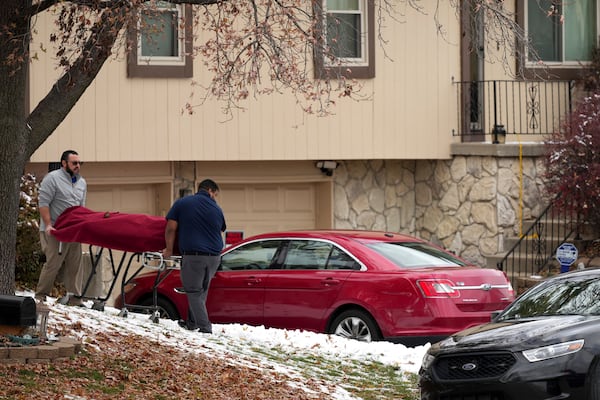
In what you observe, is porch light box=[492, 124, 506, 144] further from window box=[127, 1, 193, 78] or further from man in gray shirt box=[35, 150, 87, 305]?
man in gray shirt box=[35, 150, 87, 305]

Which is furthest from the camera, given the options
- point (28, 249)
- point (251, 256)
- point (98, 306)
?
point (28, 249)

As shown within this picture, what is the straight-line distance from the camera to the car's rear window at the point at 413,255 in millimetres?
14805

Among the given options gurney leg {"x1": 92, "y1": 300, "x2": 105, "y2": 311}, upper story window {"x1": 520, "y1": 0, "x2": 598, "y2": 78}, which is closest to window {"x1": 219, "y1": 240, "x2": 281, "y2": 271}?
gurney leg {"x1": 92, "y1": 300, "x2": 105, "y2": 311}

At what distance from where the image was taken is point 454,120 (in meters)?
21.1

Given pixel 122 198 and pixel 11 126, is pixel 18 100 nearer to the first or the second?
pixel 11 126

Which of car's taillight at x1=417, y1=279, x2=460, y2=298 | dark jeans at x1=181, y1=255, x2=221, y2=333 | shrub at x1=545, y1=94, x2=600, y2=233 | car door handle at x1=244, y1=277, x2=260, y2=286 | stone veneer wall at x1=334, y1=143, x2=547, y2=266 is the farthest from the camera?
stone veneer wall at x1=334, y1=143, x2=547, y2=266

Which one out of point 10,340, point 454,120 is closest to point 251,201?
point 454,120

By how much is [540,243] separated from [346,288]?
19.8 feet

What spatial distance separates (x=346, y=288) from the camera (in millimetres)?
14539

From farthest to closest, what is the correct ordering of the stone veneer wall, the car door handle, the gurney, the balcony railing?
the balcony railing
the stone veneer wall
the car door handle
the gurney

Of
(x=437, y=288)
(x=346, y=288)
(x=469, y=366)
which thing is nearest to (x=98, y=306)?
(x=346, y=288)

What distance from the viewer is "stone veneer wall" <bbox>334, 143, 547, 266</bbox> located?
20531 mm

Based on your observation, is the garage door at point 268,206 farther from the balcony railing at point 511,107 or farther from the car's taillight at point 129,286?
the car's taillight at point 129,286

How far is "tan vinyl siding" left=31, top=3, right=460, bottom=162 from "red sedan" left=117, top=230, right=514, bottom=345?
11.8 feet
